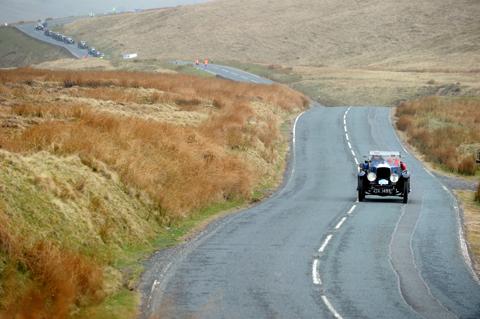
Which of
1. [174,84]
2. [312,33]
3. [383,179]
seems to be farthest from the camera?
[312,33]

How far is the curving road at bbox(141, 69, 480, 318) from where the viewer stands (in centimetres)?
1513

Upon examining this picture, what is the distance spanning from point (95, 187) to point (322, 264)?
6.19 meters

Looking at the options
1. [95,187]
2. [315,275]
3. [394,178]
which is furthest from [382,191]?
[315,275]

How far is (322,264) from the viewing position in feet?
62.2

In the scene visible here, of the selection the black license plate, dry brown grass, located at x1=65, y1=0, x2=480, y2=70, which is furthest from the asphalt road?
the black license plate

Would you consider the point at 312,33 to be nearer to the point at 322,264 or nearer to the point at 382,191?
the point at 382,191

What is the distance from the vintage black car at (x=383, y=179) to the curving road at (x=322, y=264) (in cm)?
56

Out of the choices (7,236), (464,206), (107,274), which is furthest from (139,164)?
(464,206)

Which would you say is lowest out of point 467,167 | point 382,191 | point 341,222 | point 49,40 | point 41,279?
point 467,167

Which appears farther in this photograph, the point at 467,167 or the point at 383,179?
the point at 467,167

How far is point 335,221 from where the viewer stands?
25844mm

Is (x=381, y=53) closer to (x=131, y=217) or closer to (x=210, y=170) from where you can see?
(x=210, y=170)

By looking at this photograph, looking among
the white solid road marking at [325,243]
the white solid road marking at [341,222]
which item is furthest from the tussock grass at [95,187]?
the white solid road marking at [341,222]

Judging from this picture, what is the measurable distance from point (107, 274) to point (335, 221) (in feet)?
35.1
